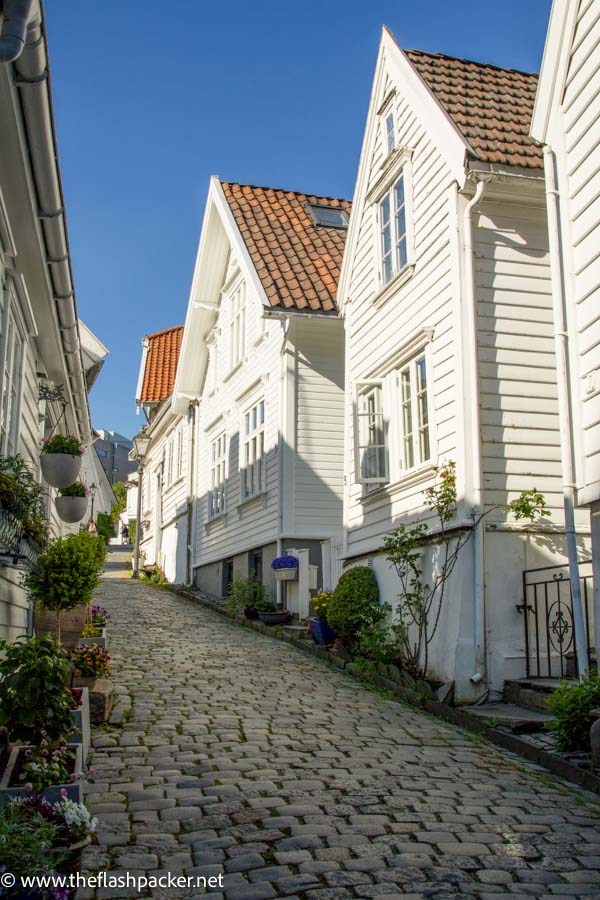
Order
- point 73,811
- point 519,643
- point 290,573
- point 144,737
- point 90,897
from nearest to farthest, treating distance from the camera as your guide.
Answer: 1. point 90,897
2. point 73,811
3. point 144,737
4. point 519,643
5. point 290,573

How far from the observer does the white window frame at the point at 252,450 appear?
60.6ft

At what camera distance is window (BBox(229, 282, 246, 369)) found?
812 inches

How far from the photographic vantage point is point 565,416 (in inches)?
334

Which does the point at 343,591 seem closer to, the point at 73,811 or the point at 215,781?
the point at 215,781

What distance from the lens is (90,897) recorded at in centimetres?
425

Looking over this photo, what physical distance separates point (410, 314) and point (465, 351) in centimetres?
195

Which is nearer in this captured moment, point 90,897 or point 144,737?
point 90,897

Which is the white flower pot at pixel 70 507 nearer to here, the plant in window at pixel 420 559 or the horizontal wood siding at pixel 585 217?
the plant in window at pixel 420 559

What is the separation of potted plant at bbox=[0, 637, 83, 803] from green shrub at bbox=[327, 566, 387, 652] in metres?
6.51

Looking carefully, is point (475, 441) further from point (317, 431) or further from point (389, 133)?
point (317, 431)

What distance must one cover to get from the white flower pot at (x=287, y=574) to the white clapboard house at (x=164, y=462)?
32.1ft

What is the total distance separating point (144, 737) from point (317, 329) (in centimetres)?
1092

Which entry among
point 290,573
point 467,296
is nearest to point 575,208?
point 467,296

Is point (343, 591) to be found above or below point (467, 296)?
below
